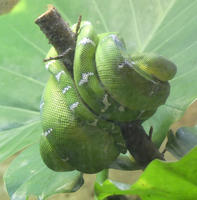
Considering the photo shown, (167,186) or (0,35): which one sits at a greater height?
(0,35)

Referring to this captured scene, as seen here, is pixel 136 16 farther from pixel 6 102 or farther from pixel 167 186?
pixel 167 186

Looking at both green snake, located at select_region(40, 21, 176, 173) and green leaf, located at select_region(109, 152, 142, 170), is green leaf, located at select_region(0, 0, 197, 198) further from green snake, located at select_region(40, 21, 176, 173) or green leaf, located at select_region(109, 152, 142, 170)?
green snake, located at select_region(40, 21, 176, 173)

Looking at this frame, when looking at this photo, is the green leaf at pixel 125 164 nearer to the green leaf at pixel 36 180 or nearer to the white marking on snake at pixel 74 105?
the green leaf at pixel 36 180

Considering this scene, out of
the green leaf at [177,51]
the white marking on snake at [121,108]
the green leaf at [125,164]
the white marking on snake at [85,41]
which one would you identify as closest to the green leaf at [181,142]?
the green leaf at [177,51]

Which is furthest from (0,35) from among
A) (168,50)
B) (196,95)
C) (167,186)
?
(167,186)

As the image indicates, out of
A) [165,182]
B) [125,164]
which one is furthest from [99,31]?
[165,182]
